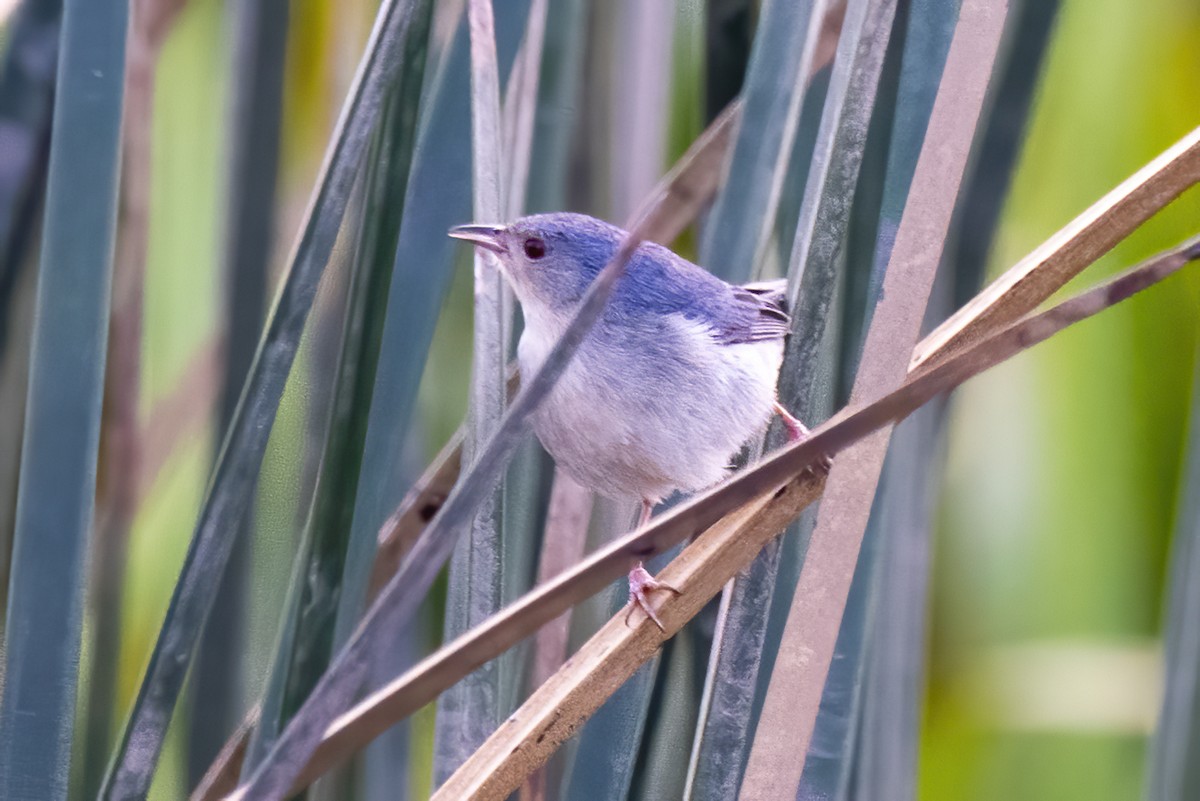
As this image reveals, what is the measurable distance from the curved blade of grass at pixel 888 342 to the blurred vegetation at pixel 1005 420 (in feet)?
1.07

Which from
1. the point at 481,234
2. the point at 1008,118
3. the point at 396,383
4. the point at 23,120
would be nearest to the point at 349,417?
the point at 396,383

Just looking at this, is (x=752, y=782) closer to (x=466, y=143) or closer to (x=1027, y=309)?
(x=1027, y=309)

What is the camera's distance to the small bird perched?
83 cm

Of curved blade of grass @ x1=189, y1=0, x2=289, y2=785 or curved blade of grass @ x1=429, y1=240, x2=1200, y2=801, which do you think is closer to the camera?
curved blade of grass @ x1=429, y1=240, x2=1200, y2=801

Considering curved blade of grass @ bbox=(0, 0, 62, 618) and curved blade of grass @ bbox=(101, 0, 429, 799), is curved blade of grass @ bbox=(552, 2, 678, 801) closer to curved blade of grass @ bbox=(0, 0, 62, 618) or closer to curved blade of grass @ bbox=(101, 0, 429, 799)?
curved blade of grass @ bbox=(101, 0, 429, 799)

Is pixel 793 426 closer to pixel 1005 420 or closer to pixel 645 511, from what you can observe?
pixel 645 511

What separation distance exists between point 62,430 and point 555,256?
409 millimetres

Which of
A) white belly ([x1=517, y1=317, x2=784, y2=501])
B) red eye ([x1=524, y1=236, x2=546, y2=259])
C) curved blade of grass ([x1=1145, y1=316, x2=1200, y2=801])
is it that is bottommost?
curved blade of grass ([x1=1145, y1=316, x2=1200, y2=801])

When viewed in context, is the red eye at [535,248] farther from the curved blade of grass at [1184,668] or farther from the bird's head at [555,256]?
the curved blade of grass at [1184,668]

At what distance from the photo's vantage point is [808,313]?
0.67 m

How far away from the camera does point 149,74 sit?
0.97 meters

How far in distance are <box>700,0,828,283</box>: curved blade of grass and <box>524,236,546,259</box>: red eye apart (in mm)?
149

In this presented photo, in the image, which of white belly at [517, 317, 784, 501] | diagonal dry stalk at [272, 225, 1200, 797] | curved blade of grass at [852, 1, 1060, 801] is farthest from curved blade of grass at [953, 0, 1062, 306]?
diagonal dry stalk at [272, 225, 1200, 797]

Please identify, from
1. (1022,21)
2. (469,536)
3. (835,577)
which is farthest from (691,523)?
(1022,21)
